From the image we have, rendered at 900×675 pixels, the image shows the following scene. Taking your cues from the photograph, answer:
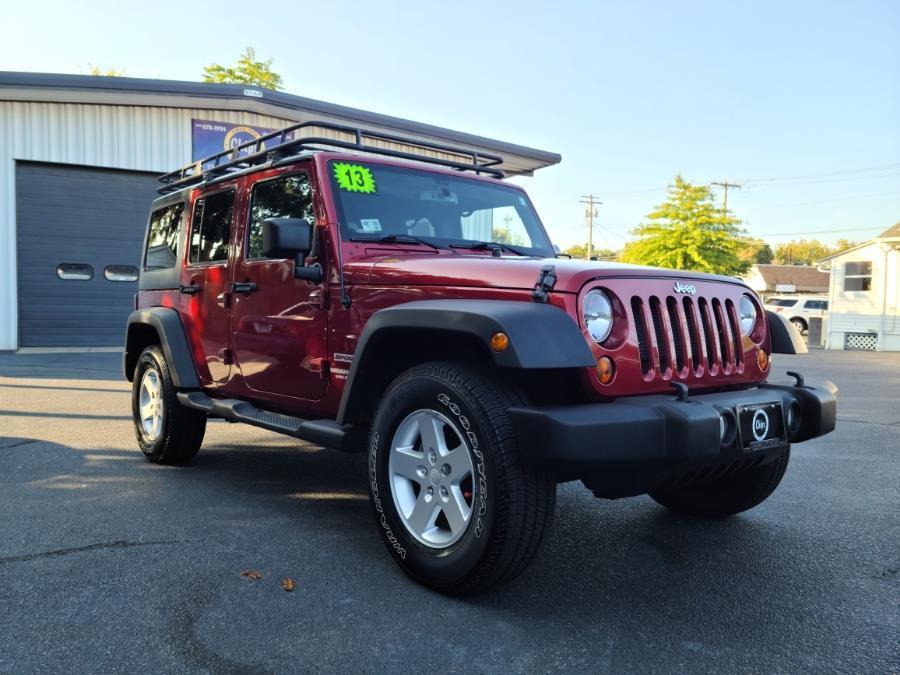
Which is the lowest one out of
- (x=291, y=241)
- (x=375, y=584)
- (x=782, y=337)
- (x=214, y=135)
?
(x=375, y=584)

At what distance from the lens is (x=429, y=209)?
4.25 metres

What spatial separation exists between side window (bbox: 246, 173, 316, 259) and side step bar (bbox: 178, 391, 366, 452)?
3.06 ft

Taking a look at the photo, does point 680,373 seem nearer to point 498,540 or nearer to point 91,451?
point 498,540

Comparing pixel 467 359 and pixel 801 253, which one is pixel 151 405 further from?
pixel 801 253

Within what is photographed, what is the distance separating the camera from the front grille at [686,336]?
9.79ft

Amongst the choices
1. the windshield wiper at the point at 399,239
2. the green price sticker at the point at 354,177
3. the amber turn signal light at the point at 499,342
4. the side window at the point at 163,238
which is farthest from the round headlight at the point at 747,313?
the side window at the point at 163,238

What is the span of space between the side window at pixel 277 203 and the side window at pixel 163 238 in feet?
3.87

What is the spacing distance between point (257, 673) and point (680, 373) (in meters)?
1.97

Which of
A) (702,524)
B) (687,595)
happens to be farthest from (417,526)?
(702,524)

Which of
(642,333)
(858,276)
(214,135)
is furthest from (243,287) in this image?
(858,276)

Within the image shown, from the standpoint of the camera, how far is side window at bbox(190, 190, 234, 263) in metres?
4.81

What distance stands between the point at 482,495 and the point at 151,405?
3.51 metres

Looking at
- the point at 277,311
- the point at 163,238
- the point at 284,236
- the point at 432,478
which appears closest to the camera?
the point at 432,478

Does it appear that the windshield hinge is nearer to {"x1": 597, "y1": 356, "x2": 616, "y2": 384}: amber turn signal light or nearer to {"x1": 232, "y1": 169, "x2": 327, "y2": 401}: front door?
{"x1": 597, "y1": 356, "x2": 616, "y2": 384}: amber turn signal light
